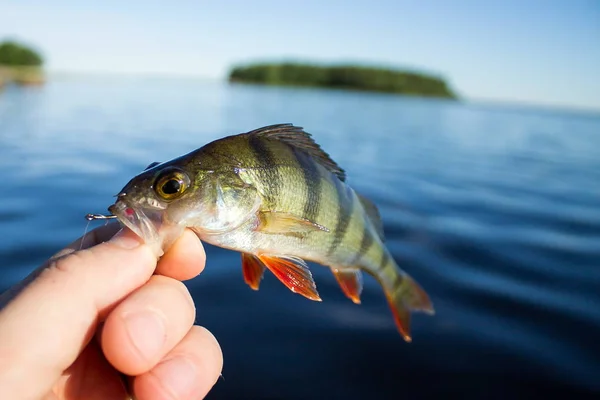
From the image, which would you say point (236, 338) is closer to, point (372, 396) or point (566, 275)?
point (372, 396)

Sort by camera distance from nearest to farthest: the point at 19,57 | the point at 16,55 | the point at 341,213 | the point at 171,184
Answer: the point at 171,184 < the point at 341,213 < the point at 16,55 < the point at 19,57

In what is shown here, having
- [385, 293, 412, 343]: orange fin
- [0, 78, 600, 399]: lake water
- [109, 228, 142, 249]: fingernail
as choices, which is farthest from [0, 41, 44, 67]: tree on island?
[109, 228, 142, 249]: fingernail

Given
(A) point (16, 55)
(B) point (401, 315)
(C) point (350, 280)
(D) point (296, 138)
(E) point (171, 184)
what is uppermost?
(D) point (296, 138)

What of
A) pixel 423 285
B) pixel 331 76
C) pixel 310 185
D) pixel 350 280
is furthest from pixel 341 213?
pixel 331 76

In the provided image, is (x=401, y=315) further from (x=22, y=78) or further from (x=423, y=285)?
(x=22, y=78)

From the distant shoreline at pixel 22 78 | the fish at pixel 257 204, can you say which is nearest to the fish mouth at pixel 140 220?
the fish at pixel 257 204

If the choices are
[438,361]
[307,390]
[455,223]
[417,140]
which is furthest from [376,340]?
[417,140]
